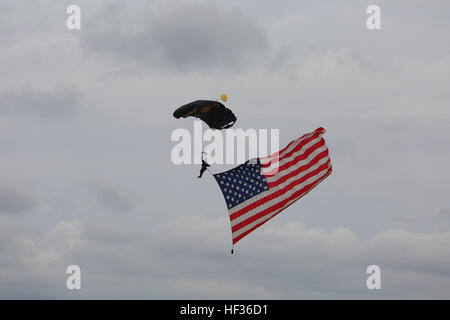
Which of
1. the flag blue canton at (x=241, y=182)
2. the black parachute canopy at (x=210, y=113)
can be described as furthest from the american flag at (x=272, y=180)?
the black parachute canopy at (x=210, y=113)

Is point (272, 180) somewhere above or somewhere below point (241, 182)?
above

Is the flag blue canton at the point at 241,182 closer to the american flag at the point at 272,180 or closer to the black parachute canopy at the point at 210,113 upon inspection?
the american flag at the point at 272,180

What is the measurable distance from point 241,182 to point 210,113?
4.46 meters

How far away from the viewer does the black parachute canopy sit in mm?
41594

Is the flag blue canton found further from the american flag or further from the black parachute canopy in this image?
the black parachute canopy

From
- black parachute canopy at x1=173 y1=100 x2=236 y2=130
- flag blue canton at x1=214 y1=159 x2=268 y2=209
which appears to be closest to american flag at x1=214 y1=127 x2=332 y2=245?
flag blue canton at x1=214 y1=159 x2=268 y2=209

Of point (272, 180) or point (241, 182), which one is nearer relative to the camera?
point (241, 182)

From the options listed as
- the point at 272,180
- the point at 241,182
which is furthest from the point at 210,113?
the point at 272,180

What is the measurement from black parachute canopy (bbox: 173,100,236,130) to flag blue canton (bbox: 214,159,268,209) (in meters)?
2.93

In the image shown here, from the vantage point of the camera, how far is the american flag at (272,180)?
42375 millimetres

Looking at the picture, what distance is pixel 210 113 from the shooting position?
44.0m

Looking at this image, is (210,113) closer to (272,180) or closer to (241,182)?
(241,182)
